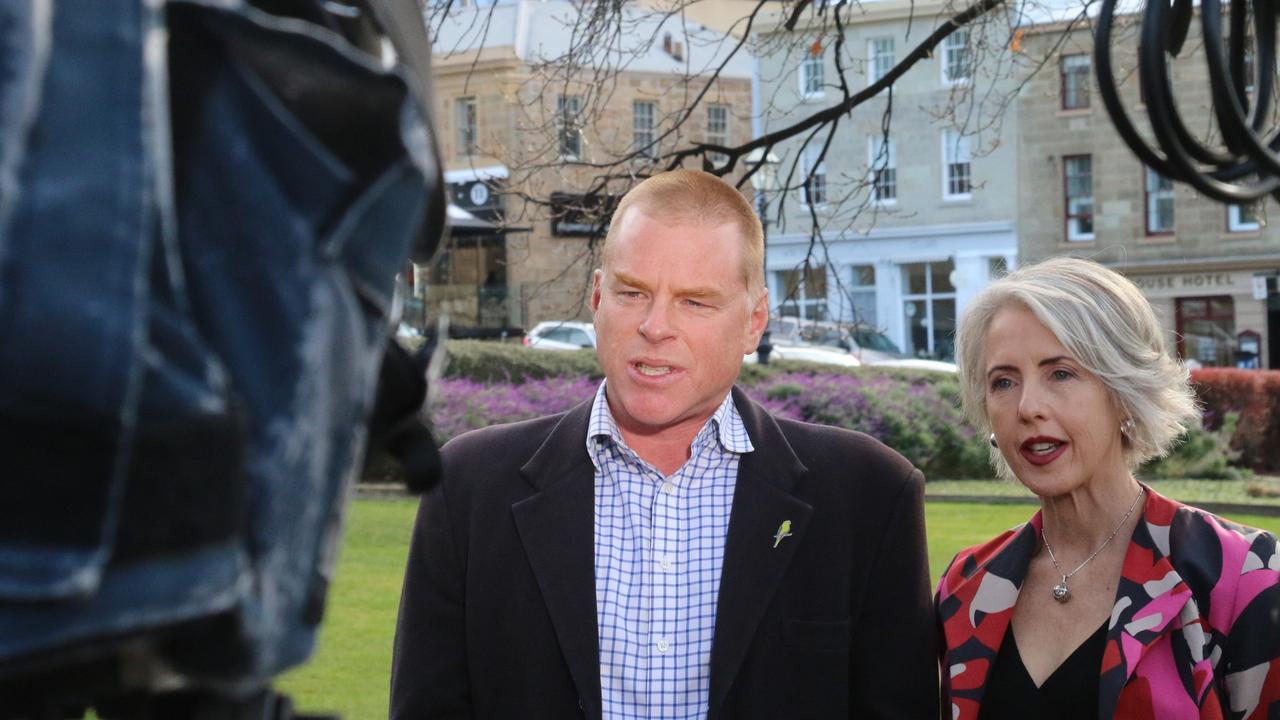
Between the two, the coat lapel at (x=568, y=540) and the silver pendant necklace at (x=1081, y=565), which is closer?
the coat lapel at (x=568, y=540)

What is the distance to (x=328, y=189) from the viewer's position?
1.07m

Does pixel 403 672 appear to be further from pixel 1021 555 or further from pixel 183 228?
pixel 183 228

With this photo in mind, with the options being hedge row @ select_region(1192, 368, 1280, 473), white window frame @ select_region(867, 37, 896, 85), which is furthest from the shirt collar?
white window frame @ select_region(867, 37, 896, 85)

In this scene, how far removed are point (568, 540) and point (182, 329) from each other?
2.06m

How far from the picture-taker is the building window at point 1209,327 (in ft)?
121

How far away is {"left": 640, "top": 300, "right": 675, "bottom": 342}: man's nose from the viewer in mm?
2916

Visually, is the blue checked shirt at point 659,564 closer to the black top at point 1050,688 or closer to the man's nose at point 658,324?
the man's nose at point 658,324

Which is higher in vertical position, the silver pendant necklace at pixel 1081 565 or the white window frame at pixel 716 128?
the white window frame at pixel 716 128

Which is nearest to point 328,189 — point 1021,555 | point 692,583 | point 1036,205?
point 692,583

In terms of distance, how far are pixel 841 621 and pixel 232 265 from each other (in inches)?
83.1

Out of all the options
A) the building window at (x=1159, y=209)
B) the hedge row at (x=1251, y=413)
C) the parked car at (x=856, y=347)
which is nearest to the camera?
the hedge row at (x=1251, y=413)

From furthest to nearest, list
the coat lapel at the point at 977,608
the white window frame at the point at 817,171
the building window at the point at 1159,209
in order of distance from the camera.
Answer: the building window at the point at 1159,209 < the white window frame at the point at 817,171 < the coat lapel at the point at 977,608

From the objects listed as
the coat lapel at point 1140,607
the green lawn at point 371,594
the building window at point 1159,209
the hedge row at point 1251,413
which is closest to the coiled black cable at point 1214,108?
the coat lapel at point 1140,607

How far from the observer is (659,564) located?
2.95 meters
